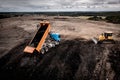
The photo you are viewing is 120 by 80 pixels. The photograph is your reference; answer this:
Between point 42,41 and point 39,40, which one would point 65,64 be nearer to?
point 42,41

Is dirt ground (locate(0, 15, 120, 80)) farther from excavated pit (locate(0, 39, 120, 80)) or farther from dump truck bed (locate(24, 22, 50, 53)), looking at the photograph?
dump truck bed (locate(24, 22, 50, 53))

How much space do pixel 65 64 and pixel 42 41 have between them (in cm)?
392

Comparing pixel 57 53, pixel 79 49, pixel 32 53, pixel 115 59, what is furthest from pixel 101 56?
pixel 32 53

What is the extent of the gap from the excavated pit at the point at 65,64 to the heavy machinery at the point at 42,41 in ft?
2.09

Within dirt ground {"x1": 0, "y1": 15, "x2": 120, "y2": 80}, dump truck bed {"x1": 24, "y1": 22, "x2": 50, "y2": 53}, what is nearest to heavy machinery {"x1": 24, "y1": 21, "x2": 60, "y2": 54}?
dump truck bed {"x1": 24, "y1": 22, "x2": 50, "y2": 53}

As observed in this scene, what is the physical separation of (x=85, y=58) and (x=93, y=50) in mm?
2676

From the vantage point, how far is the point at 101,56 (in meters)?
16.1

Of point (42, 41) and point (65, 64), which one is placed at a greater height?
point (42, 41)

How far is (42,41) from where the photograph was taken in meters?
16.8

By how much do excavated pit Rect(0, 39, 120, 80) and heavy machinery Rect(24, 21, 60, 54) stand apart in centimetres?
64

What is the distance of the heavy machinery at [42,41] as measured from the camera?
639 inches

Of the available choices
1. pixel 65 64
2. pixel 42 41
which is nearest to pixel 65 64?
pixel 65 64

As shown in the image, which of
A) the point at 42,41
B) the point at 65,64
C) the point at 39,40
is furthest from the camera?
the point at 39,40

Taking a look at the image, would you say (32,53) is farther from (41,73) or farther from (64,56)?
(41,73)
